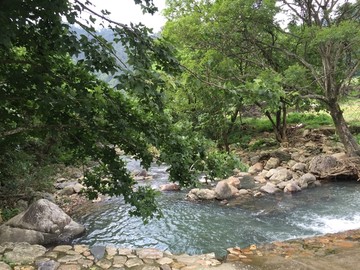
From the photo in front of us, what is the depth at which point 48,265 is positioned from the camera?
4762 mm

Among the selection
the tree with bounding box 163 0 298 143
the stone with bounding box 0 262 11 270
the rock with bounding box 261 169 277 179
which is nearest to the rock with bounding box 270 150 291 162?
the rock with bounding box 261 169 277 179

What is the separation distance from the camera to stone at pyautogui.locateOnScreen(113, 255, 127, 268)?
16.6ft

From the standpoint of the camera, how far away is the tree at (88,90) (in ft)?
9.34

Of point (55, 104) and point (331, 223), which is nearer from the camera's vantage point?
point (55, 104)

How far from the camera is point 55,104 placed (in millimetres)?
3586

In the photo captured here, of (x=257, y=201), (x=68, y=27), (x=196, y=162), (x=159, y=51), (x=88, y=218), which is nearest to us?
(x=68, y=27)

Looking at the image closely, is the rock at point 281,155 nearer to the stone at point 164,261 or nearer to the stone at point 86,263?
the stone at point 164,261

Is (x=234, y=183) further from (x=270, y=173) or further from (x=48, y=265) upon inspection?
(x=48, y=265)

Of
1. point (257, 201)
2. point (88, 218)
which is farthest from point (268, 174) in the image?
point (88, 218)

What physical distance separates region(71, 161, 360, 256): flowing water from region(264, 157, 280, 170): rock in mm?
3470

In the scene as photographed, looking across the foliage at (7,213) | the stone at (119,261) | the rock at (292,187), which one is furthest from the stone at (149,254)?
the rock at (292,187)

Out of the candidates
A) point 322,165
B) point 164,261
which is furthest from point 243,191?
point 164,261

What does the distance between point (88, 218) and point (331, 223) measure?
259 inches

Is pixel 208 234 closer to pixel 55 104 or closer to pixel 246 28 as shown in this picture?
pixel 55 104
